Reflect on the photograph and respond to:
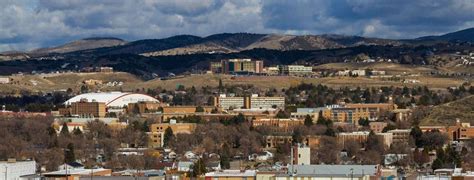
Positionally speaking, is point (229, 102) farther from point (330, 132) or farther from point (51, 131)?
point (51, 131)

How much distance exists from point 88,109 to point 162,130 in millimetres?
34044

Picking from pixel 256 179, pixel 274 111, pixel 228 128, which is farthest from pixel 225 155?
pixel 274 111

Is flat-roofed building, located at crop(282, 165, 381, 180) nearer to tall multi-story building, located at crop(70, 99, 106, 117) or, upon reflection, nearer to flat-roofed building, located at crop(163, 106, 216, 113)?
flat-roofed building, located at crop(163, 106, 216, 113)

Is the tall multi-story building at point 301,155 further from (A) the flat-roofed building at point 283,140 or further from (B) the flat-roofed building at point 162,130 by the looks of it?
(B) the flat-roofed building at point 162,130

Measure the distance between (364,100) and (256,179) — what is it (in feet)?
349

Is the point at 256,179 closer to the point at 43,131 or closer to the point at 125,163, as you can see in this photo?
the point at 125,163

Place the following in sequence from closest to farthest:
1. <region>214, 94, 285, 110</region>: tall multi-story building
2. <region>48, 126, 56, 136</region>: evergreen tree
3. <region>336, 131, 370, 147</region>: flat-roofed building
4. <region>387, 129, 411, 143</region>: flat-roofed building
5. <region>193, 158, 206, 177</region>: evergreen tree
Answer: <region>193, 158, 206, 177</region>: evergreen tree → <region>336, 131, 370, 147</region>: flat-roofed building → <region>48, 126, 56, 136</region>: evergreen tree → <region>387, 129, 411, 143</region>: flat-roofed building → <region>214, 94, 285, 110</region>: tall multi-story building

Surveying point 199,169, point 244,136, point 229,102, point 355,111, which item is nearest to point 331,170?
point 199,169

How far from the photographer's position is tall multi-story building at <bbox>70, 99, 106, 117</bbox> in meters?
169

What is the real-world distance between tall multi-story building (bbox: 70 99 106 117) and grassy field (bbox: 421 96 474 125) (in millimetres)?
44490

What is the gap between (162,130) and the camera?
138 m

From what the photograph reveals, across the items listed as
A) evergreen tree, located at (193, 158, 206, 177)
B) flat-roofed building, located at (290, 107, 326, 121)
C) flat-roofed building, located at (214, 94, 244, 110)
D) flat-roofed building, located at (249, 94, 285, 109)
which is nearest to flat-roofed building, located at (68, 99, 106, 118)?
flat-roofed building, located at (214, 94, 244, 110)

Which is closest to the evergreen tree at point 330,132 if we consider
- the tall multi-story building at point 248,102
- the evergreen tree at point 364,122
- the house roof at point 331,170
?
the evergreen tree at point 364,122

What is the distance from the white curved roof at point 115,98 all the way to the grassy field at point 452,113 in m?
48.2
